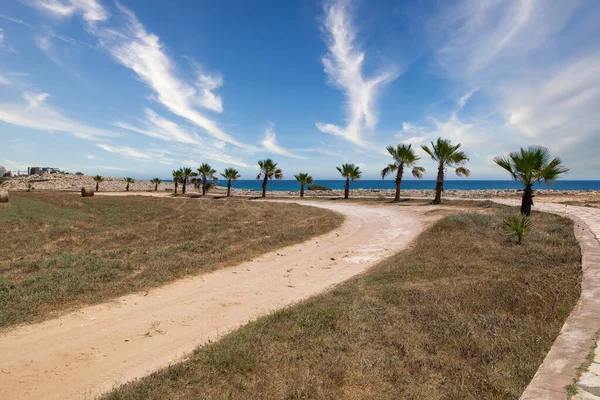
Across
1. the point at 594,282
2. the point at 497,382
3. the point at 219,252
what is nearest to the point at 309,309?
the point at 497,382

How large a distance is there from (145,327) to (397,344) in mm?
5334

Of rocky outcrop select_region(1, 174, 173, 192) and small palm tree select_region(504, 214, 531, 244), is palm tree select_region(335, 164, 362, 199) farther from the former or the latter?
rocky outcrop select_region(1, 174, 173, 192)

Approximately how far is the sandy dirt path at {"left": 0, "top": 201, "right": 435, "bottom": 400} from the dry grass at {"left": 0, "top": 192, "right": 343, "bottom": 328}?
90cm

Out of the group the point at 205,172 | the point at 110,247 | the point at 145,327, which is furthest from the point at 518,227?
the point at 205,172

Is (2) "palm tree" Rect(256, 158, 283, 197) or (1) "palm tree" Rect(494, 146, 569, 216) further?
(2) "palm tree" Rect(256, 158, 283, 197)

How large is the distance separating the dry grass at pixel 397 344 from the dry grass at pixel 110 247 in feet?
16.3

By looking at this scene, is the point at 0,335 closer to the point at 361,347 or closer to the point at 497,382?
the point at 361,347

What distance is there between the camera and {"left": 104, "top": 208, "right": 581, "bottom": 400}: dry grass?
4.23 m

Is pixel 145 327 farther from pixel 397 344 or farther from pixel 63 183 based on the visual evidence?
pixel 63 183

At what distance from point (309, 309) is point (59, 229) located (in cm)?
1897

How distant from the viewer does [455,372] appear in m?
4.50

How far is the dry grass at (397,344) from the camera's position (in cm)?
423

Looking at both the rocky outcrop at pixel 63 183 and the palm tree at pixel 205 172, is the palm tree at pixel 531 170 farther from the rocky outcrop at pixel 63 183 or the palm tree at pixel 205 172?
the rocky outcrop at pixel 63 183

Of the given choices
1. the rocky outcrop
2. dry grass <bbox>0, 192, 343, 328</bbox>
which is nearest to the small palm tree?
dry grass <bbox>0, 192, 343, 328</bbox>
